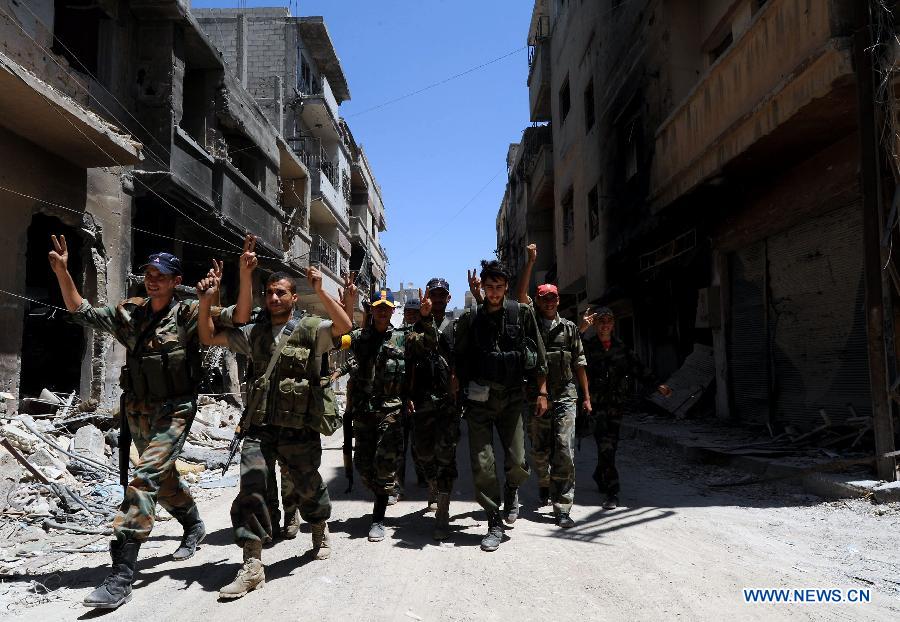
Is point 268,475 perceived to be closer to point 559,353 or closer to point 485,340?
point 485,340

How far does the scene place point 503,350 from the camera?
4.53 metres

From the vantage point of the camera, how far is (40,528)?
4828mm

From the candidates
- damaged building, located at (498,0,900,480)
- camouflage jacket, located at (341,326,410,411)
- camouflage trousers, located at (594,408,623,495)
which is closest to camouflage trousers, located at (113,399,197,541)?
camouflage jacket, located at (341,326,410,411)

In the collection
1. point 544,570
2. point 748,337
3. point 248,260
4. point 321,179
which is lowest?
point 544,570

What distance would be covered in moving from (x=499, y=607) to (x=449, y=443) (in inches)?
71.3

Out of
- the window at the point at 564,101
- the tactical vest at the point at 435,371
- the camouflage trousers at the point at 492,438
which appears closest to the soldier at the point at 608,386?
the camouflage trousers at the point at 492,438

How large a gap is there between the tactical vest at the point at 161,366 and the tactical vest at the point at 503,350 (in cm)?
198

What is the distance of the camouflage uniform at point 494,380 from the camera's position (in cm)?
435

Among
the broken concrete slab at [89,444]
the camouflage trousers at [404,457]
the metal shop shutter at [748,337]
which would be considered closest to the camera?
the camouflage trousers at [404,457]

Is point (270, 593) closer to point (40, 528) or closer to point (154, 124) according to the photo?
point (40, 528)

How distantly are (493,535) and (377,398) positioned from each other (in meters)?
1.39

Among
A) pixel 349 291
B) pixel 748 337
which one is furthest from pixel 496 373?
pixel 748 337

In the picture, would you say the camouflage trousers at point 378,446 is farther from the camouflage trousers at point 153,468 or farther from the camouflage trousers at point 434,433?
the camouflage trousers at point 153,468

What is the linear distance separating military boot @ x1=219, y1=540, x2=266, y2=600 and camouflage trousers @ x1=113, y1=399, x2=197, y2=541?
1.83 ft
